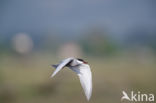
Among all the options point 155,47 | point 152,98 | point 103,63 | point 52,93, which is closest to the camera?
point 152,98

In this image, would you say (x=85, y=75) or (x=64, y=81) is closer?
(x=85, y=75)

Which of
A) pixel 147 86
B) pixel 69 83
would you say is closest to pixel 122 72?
pixel 147 86

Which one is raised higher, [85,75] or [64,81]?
[85,75]

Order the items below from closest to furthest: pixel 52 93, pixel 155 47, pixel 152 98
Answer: pixel 152 98 < pixel 52 93 < pixel 155 47

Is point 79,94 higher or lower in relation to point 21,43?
lower

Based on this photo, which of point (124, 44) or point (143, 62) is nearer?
point (143, 62)

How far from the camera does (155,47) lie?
9.25 feet

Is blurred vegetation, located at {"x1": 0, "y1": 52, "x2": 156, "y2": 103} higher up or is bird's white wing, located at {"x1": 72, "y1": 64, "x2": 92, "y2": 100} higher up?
bird's white wing, located at {"x1": 72, "y1": 64, "x2": 92, "y2": 100}

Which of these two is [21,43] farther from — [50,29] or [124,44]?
[124,44]

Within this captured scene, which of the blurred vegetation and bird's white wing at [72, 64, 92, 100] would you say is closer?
bird's white wing at [72, 64, 92, 100]

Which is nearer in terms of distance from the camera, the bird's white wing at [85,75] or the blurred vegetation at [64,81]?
the bird's white wing at [85,75]

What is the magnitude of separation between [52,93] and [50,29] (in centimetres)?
53

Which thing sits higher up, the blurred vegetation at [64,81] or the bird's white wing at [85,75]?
the bird's white wing at [85,75]

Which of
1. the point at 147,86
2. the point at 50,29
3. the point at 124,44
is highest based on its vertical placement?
the point at 50,29
